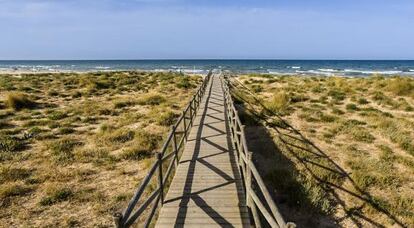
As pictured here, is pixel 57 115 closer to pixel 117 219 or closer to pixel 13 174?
pixel 13 174

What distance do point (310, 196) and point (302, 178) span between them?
1.18m

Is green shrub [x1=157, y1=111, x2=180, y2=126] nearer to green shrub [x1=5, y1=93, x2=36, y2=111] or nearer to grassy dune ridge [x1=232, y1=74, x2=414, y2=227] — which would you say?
grassy dune ridge [x1=232, y1=74, x2=414, y2=227]

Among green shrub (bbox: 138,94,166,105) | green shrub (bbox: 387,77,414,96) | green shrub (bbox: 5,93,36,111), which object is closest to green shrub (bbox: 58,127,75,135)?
green shrub (bbox: 138,94,166,105)

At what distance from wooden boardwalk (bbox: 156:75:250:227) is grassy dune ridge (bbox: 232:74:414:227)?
1549 mm

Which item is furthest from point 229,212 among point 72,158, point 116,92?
point 116,92

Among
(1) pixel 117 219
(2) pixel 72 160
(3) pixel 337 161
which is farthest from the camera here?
(3) pixel 337 161

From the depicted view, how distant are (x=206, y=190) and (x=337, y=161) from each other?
6500mm

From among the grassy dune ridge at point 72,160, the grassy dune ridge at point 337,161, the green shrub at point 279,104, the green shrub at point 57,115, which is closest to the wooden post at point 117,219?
the grassy dune ridge at point 72,160

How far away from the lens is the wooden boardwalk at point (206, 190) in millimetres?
5848

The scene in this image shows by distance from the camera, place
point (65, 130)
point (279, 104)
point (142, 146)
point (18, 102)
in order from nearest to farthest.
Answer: point (142, 146) → point (65, 130) → point (279, 104) → point (18, 102)

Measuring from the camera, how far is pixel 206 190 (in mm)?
7078

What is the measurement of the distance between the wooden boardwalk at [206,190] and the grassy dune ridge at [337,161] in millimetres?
1549

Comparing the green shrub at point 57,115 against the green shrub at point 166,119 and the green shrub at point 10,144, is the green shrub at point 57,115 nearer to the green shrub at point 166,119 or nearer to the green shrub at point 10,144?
the green shrub at point 10,144

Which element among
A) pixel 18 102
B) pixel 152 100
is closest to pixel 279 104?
pixel 152 100
